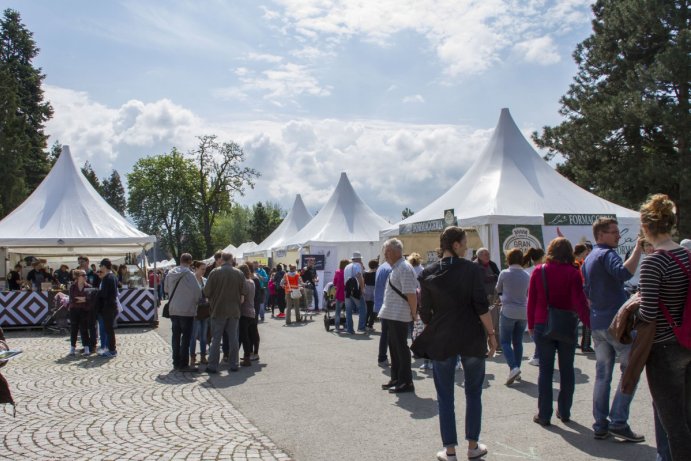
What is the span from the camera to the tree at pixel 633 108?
77.8ft

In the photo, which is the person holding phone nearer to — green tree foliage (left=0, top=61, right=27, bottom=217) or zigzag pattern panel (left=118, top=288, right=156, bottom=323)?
zigzag pattern panel (left=118, top=288, right=156, bottom=323)

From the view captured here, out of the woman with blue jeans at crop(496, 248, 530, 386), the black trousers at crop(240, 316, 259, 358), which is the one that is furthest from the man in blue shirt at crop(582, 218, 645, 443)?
the black trousers at crop(240, 316, 259, 358)

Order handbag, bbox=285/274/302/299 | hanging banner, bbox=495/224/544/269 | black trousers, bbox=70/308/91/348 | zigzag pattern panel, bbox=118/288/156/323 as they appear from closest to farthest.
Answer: black trousers, bbox=70/308/91/348, hanging banner, bbox=495/224/544/269, zigzag pattern panel, bbox=118/288/156/323, handbag, bbox=285/274/302/299

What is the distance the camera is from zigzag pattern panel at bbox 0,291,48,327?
15.9 meters

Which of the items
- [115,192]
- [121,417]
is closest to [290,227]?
[121,417]

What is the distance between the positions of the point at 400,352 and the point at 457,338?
2.94m

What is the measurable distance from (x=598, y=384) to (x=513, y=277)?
276 centimetres

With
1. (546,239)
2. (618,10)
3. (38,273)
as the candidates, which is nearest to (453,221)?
(546,239)

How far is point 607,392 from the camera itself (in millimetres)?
5199

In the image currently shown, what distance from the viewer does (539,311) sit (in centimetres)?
575

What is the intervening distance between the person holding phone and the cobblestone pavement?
97cm

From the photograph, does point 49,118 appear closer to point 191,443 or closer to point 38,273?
point 38,273

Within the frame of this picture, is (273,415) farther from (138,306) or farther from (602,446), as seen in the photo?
(138,306)

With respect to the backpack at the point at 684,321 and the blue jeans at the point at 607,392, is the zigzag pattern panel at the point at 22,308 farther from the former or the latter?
the backpack at the point at 684,321
